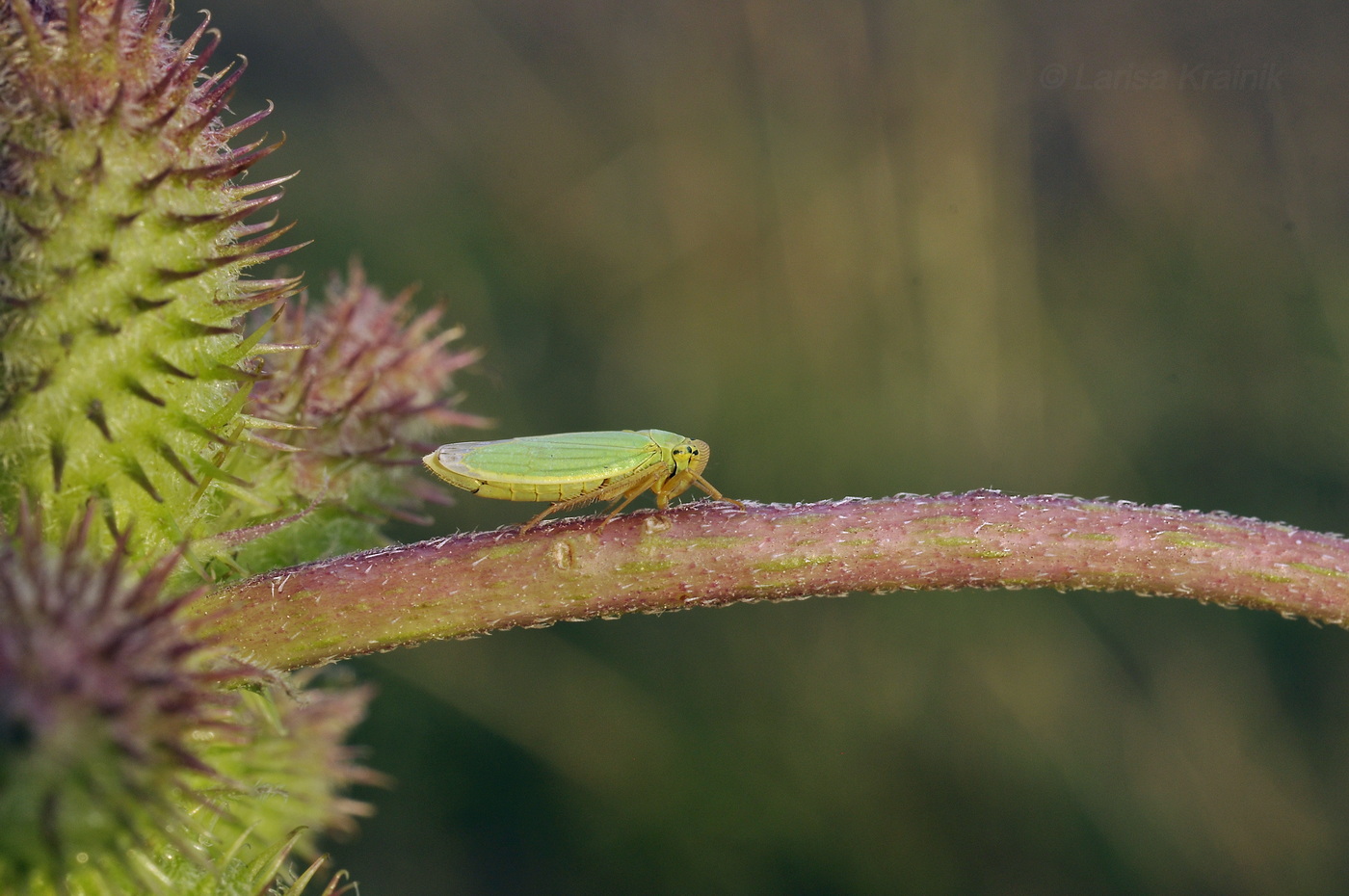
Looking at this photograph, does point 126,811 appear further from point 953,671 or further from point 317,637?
point 953,671

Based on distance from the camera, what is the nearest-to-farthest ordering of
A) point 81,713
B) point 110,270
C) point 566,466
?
point 81,713, point 110,270, point 566,466

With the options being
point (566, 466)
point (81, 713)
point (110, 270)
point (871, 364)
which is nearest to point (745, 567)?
point (566, 466)

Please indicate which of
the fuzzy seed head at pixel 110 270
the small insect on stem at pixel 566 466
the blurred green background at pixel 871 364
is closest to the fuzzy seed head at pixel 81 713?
the fuzzy seed head at pixel 110 270

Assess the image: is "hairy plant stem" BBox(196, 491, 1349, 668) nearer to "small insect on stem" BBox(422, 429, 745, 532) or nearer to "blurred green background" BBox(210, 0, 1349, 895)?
"small insect on stem" BBox(422, 429, 745, 532)

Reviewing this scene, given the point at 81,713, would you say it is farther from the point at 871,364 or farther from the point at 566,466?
the point at 871,364

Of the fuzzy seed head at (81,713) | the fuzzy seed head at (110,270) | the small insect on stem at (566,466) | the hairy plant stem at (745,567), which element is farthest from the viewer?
the small insect on stem at (566,466)

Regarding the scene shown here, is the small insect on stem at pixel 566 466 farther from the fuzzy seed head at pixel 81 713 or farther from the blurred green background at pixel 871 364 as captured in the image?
the blurred green background at pixel 871 364

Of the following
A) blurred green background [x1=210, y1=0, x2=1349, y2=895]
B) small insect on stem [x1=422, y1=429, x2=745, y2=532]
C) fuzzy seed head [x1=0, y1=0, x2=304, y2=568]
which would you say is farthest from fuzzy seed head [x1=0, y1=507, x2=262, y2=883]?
blurred green background [x1=210, y1=0, x2=1349, y2=895]
